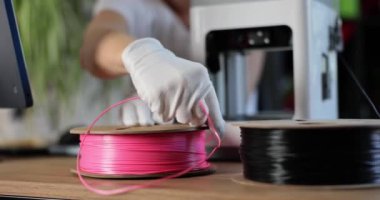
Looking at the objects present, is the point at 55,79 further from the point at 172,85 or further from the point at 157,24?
the point at 172,85

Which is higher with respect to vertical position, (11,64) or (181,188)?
(11,64)

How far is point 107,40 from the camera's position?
1192mm

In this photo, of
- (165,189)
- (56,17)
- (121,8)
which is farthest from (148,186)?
(56,17)

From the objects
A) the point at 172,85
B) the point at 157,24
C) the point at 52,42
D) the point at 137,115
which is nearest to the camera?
the point at 172,85

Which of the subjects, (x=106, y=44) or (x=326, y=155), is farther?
(x=106, y=44)

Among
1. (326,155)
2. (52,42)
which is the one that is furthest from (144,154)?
(52,42)

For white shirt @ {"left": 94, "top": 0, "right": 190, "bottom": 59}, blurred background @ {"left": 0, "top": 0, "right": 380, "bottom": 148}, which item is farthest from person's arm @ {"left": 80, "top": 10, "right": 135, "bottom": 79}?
blurred background @ {"left": 0, "top": 0, "right": 380, "bottom": 148}

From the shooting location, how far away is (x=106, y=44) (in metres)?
1.19

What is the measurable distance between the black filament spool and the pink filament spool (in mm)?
172

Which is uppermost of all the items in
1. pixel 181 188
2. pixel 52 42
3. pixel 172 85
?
pixel 52 42

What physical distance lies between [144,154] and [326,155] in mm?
272

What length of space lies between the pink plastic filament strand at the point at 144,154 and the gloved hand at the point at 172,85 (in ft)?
0.07

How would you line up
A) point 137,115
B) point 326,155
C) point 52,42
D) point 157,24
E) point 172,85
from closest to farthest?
point 326,155
point 172,85
point 137,115
point 157,24
point 52,42

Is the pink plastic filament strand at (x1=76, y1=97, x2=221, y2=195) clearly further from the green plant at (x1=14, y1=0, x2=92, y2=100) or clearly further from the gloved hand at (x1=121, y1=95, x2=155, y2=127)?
the green plant at (x1=14, y1=0, x2=92, y2=100)
